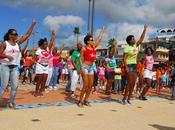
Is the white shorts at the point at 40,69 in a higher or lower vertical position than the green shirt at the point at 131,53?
lower

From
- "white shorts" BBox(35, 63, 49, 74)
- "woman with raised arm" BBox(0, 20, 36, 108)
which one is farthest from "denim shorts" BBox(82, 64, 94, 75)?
"white shorts" BBox(35, 63, 49, 74)

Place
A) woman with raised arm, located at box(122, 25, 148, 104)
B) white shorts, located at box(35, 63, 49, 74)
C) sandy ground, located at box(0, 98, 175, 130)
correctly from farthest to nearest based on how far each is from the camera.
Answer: white shorts, located at box(35, 63, 49, 74), woman with raised arm, located at box(122, 25, 148, 104), sandy ground, located at box(0, 98, 175, 130)

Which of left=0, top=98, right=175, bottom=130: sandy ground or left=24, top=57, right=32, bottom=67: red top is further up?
left=24, top=57, right=32, bottom=67: red top

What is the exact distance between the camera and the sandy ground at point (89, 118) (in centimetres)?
620

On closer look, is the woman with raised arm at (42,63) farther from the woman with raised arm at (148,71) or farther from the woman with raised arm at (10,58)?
the woman with raised arm at (148,71)

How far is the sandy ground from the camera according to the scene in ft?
20.3

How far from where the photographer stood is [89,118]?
7.09m

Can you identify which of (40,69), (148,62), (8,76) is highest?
(148,62)

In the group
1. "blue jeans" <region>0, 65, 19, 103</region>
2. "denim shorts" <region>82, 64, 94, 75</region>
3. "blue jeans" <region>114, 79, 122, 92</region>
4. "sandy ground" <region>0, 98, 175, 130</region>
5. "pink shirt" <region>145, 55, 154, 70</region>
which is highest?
"pink shirt" <region>145, 55, 154, 70</region>

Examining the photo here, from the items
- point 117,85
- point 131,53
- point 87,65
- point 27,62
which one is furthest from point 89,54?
point 27,62

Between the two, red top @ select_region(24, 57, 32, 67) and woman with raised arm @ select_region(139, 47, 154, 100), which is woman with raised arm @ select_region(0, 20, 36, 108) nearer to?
woman with raised arm @ select_region(139, 47, 154, 100)

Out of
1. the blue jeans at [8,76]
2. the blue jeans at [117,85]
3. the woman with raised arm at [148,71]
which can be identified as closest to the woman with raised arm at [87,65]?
the blue jeans at [8,76]

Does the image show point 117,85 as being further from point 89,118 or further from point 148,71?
point 89,118

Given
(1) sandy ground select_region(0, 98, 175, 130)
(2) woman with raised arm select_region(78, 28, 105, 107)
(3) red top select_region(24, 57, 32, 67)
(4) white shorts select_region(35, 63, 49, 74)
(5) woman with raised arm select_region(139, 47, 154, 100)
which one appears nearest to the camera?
(1) sandy ground select_region(0, 98, 175, 130)
